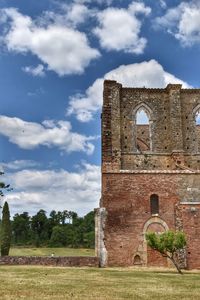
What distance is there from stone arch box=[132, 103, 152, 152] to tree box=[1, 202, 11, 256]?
1114cm

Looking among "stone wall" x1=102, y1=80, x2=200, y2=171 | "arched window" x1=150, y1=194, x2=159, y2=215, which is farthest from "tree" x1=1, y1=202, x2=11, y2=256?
"arched window" x1=150, y1=194, x2=159, y2=215

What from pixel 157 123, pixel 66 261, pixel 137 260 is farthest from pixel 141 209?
pixel 157 123

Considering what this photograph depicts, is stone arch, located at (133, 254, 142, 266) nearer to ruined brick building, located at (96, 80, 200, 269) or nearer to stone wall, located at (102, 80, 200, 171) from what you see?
ruined brick building, located at (96, 80, 200, 269)

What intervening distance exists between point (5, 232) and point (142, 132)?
1317 cm

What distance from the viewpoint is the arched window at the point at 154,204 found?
25.2 meters

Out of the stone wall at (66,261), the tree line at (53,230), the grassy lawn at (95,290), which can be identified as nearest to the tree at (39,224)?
the tree line at (53,230)

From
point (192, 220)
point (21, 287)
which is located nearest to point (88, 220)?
point (192, 220)

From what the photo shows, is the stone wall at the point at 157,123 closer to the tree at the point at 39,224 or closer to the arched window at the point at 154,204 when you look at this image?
the arched window at the point at 154,204

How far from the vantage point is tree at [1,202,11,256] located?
31938 millimetres

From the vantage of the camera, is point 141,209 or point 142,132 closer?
point 141,209

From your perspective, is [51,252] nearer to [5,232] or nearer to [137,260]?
[5,232]

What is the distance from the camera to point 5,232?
32406 millimetres

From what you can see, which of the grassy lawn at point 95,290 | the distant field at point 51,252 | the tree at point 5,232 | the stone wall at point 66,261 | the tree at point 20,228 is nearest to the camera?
the grassy lawn at point 95,290

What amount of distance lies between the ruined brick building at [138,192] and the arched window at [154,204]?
0.06 metres
